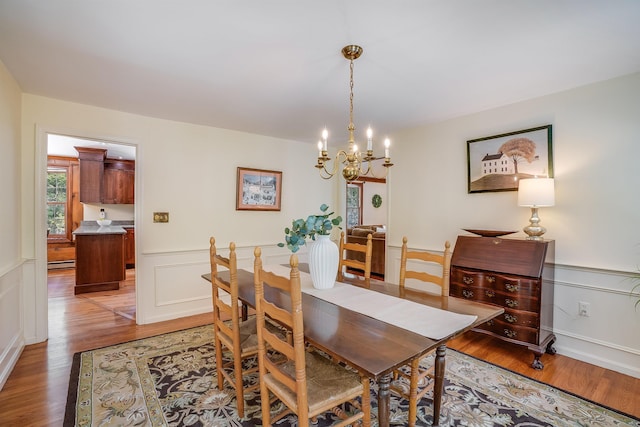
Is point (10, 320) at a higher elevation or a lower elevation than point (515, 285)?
lower

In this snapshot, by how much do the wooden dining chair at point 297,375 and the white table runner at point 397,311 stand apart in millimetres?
320

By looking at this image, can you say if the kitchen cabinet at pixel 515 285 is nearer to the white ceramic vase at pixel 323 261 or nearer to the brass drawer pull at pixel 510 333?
the brass drawer pull at pixel 510 333

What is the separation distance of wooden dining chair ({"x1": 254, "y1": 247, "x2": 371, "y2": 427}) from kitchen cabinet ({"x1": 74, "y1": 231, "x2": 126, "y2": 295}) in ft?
14.5

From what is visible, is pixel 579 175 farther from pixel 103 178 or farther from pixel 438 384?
pixel 103 178

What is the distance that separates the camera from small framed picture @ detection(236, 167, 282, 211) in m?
4.01

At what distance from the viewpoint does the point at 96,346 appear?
9.07 ft

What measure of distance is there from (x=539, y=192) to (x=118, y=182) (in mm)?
7133

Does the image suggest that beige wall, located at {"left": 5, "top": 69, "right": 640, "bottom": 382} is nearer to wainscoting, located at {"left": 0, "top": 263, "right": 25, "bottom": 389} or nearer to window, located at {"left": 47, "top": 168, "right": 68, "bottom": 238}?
wainscoting, located at {"left": 0, "top": 263, "right": 25, "bottom": 389}

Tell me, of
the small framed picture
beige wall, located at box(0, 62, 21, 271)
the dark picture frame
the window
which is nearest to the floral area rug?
beige wall, located at box(0, 62, 21, 271)

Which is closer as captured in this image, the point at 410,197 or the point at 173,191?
the point at 173,191

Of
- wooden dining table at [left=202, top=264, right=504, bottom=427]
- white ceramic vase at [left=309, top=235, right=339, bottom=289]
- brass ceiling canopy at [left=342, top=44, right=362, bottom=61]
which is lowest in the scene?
wooden dining table at [left=202, top=264, right=504, bottom=427]

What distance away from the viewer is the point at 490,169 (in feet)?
10.0

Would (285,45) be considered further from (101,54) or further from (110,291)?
(110,291)

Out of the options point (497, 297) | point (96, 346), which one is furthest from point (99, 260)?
point (497, 297)
